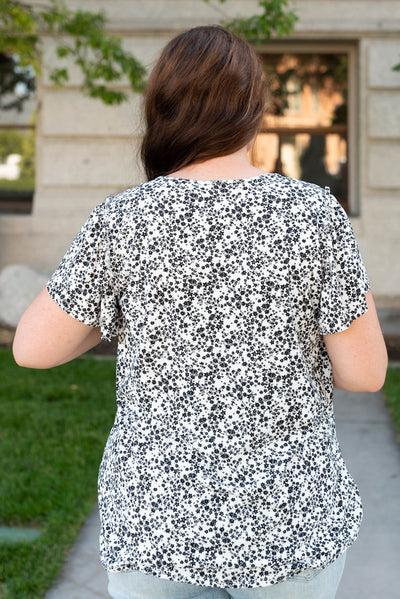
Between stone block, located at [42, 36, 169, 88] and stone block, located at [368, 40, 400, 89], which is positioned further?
stone block, located at [42, 36, 169, 88]

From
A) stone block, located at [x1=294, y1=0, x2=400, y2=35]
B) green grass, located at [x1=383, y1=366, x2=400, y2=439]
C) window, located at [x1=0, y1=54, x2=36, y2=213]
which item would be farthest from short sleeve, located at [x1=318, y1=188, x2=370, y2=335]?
window, located at [x1=0, y1=54, x2=36, y2=213]

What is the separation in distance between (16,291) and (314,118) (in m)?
4.90

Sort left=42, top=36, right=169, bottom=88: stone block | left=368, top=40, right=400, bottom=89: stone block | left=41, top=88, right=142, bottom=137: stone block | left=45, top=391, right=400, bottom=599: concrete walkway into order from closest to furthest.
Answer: left=45, top=391, right=400, bottom=599: concrete walkway, left=368, top=40, right=400, bottom=89: stone block, left=42, top=36, right=169, bottom=88: stone block, left=41, top=88, right=142, bottom=137: stone block

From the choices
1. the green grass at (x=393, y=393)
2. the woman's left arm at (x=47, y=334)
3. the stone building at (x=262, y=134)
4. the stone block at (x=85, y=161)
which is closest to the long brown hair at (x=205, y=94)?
the woman's left arm at (x=47, y=334)

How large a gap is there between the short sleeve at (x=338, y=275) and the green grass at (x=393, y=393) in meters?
4.00

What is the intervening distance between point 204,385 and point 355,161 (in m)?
9.14

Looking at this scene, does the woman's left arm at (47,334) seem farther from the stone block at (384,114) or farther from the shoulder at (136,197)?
the stone block at (384,114)

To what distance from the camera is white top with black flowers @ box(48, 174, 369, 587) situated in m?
1.37

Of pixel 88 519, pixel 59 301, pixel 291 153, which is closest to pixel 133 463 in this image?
pixel 59 301

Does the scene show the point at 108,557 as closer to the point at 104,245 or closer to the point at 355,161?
the point at 104,245

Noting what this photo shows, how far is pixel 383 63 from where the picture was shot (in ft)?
31.0

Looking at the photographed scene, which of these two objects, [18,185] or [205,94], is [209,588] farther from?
[18,185]

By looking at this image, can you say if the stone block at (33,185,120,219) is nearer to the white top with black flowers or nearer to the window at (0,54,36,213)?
the window at (0,54,36,213)

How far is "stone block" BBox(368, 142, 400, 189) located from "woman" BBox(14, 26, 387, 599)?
856 cm
